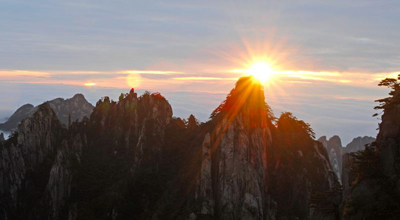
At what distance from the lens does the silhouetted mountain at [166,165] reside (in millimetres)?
74812

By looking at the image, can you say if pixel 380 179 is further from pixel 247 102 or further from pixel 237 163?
pixel 247 102

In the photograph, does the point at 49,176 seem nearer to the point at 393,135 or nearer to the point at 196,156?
the point at 196,156

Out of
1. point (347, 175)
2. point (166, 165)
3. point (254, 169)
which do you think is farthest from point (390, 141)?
point (166, 165)

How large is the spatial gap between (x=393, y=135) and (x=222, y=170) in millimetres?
35196

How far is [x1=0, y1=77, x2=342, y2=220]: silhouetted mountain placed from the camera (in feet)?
245

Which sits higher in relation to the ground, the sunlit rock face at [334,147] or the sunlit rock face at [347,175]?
the sunlit rock face at [347,175]

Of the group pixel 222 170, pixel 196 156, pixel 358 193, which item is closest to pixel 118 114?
pixel 196 156

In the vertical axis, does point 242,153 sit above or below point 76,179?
above

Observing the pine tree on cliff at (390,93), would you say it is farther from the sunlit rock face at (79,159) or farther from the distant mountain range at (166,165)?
the sunlit rock face at (79,159)

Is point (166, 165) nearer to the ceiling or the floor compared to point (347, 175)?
nearer to the floor

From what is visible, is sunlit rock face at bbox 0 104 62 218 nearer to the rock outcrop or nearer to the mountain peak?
the mountain peak

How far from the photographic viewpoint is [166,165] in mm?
90000

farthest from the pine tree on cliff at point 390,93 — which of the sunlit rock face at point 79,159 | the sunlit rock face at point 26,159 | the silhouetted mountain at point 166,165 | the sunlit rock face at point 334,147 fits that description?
the sunlit rock face at point 334,147

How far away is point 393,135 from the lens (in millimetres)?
47156
